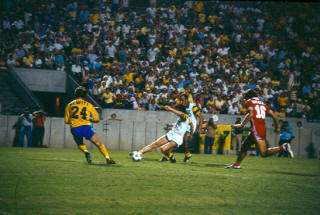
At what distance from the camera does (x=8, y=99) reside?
22.8 metres

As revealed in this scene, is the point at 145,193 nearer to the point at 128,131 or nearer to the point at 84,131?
the point at 84,131

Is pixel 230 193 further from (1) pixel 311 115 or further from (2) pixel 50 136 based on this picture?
(1) pixel 311 115

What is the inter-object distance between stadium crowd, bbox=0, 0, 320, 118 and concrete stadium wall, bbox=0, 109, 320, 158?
57 centimetres

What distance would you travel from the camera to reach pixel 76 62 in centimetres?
2506

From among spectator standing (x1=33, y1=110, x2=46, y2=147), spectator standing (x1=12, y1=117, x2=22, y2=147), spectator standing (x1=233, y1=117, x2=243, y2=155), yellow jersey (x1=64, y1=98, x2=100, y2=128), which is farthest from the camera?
spectator standing (x1=233, y1=117, x2=243, y2=155)

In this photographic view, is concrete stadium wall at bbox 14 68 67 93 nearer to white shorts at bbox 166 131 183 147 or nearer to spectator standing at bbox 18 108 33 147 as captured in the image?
spectator standing at bbox 18 108 33 147

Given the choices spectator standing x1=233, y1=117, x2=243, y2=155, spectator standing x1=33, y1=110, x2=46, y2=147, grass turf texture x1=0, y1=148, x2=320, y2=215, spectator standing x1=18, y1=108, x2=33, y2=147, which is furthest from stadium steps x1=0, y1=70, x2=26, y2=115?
grass turf texture x1=0, y1=148, x2=320, y2=215

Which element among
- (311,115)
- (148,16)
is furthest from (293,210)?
(148,16)

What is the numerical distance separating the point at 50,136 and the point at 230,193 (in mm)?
16141

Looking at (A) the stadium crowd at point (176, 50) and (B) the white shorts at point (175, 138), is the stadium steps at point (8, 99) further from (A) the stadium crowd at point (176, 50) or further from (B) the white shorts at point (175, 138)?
(B) the white shorts at point (175, 138)

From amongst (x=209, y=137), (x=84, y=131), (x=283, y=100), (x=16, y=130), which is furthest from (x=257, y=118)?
(x=283, y=100)

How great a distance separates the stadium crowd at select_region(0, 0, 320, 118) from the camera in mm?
24688

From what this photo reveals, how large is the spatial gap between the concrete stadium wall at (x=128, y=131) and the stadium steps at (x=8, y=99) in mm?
471

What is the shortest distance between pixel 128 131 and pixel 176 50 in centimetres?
671
